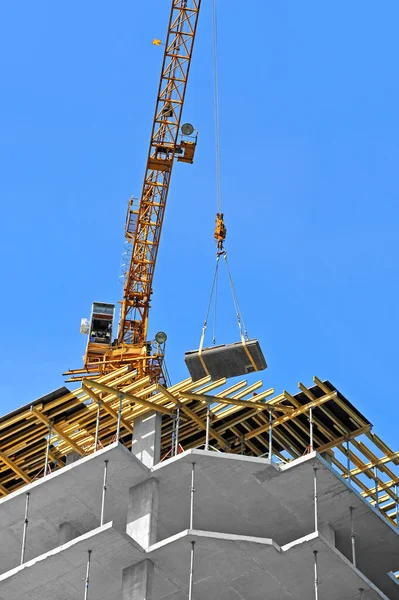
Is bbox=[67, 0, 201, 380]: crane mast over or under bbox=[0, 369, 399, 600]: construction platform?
over

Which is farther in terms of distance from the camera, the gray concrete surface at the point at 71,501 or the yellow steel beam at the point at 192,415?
the yellow steel beam at the point at 192,415

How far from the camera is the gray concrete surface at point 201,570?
153 feet

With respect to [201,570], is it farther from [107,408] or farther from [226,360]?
[226,360]

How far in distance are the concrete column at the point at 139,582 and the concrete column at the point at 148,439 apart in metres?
3.91

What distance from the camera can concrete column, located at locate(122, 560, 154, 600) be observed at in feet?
153

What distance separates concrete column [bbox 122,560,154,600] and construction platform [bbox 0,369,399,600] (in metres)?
0.05

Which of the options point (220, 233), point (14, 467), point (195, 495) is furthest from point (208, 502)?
point (220, 233)

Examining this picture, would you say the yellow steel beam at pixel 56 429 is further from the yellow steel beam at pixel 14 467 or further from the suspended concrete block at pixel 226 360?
the suspended concrete block at pixel 226 360

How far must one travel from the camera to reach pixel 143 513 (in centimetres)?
4850

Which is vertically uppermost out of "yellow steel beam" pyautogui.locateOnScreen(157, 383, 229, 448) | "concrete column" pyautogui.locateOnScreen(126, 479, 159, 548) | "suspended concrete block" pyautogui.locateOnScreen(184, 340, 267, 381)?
"suspended concrete block" pyautogui.locateOnScreen(184, 340, 267, 381)

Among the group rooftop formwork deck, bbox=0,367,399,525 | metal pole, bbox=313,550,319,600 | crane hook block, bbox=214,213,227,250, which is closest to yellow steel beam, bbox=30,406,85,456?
rooftop formwork deck, bbox=0,367,399,525

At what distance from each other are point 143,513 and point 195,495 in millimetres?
2015

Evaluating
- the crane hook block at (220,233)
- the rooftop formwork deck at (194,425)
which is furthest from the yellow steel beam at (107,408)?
the crane hook block at (220,233)

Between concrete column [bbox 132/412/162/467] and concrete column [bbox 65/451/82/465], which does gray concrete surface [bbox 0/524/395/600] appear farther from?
concrete column [bbox 65/451/82/465]
